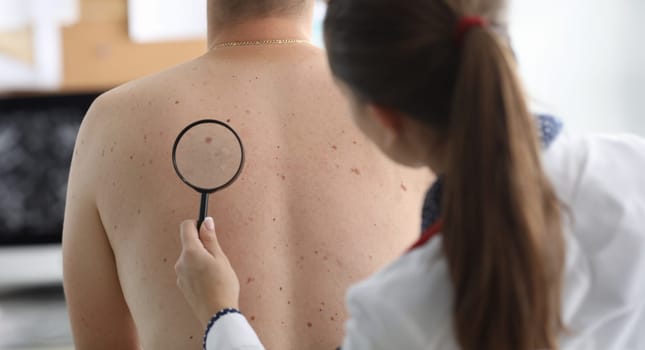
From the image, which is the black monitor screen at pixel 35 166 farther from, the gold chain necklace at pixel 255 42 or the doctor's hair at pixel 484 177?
the doctor's hair at pixel 484 177

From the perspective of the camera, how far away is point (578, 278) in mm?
809

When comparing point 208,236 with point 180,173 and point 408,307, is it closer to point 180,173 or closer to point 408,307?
point 180,173

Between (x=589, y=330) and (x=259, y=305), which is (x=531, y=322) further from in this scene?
(x=259, y=305)

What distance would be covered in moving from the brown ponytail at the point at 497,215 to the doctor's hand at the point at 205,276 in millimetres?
319

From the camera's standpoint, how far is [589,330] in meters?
0.83

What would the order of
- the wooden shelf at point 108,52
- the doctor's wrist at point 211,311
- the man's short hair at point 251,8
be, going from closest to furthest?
the doctor's wrist at point 211,311 → the man's short hair at point 251,8 → the wooden shelf at point 108,52

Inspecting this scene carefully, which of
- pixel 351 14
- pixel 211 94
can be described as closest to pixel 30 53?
pixel 211 94

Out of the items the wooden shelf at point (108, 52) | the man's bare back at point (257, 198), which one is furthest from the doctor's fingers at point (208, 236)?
the wooden shelf at point (108, 52)

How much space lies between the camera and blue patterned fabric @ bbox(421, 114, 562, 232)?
2.77 feet

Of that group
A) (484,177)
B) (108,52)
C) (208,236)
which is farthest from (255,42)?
(108,52)

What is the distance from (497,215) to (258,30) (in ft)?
1.97

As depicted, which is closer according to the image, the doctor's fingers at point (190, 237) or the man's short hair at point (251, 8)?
the doctor's fingers at point (190, 237)

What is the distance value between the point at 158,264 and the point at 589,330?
60 cm

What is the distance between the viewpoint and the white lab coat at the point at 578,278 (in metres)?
0.79
